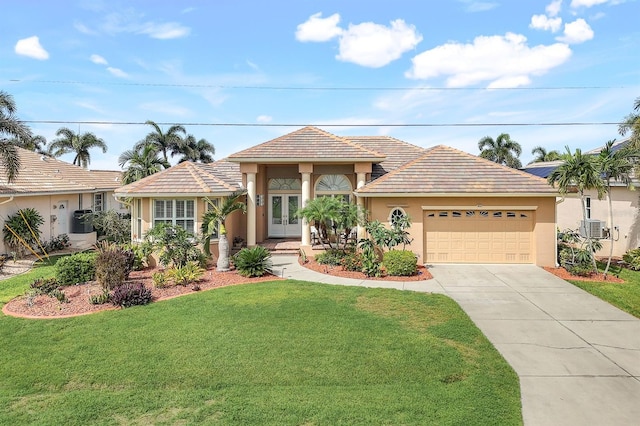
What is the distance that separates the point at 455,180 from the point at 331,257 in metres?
6.26

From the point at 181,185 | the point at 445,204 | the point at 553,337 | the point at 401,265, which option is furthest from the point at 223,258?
the point at 553,337

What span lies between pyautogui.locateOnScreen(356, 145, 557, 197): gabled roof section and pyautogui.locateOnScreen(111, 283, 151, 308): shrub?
29.9ft

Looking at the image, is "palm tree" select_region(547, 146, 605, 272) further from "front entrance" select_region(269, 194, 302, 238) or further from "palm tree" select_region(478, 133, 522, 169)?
"palm tree" select_region(478, 133, 522, 169)

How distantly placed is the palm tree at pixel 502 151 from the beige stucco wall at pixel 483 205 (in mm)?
29056

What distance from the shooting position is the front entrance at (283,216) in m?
21.2

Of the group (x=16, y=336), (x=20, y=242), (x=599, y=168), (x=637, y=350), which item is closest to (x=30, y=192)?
(x=20, y=242)

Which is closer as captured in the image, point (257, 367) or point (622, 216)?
point (257, 367)

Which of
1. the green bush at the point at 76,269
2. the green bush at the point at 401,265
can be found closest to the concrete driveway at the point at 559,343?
the green bush at the point at 401,265

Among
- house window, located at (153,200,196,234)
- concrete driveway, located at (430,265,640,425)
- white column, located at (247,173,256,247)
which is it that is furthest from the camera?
white column, located at (247,173,256,247)

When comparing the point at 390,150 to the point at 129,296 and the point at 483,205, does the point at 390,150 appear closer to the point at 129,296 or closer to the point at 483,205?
the point at 483,205

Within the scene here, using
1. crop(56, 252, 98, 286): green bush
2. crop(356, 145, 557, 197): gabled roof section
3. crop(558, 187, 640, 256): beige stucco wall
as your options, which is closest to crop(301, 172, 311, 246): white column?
crop(356, 145, 557, 197): gabled roof section

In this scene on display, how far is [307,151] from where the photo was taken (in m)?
18.3

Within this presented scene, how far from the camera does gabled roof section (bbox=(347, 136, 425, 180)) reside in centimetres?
2094

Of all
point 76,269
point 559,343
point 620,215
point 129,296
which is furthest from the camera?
point 620,215
